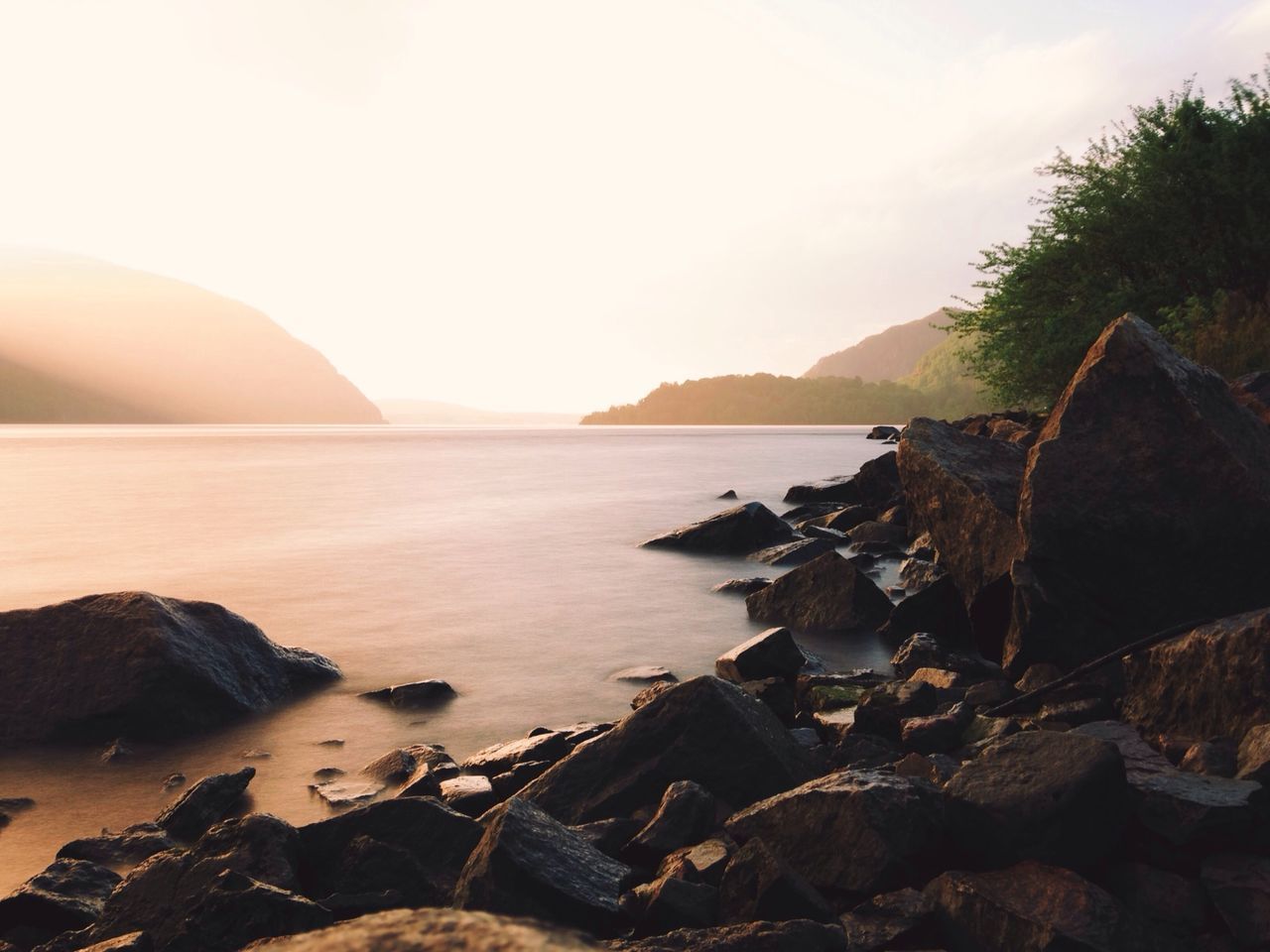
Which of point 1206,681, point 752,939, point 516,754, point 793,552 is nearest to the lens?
point 752,939

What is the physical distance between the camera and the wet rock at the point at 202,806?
560 cm

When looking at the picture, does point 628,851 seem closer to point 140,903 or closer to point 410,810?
point 410,810

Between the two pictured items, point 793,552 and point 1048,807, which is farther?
point 793,552

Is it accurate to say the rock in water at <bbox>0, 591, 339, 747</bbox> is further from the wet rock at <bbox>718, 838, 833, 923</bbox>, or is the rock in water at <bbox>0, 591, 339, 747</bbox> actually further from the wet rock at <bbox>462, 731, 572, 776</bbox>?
the wet rock at <bbox>718, 838, 833, 923</bbox>

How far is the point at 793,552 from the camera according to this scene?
53.1 ft

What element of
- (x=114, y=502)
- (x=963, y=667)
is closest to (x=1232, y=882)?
(x=963, y=667)

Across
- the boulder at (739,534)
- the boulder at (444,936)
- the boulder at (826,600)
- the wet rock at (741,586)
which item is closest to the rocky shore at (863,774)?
the boulder at (444,936)

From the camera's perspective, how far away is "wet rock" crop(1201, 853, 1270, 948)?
367 centimetres

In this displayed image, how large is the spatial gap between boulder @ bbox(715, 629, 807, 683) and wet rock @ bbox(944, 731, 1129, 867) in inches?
154

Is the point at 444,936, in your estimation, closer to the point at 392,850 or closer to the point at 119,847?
the point at 392,850

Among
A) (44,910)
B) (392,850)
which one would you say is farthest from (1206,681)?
(44,910)

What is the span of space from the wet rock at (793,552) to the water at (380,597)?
1.66 feet

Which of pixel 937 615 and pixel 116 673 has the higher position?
pixel 116 673

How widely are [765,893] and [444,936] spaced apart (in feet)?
9.59
